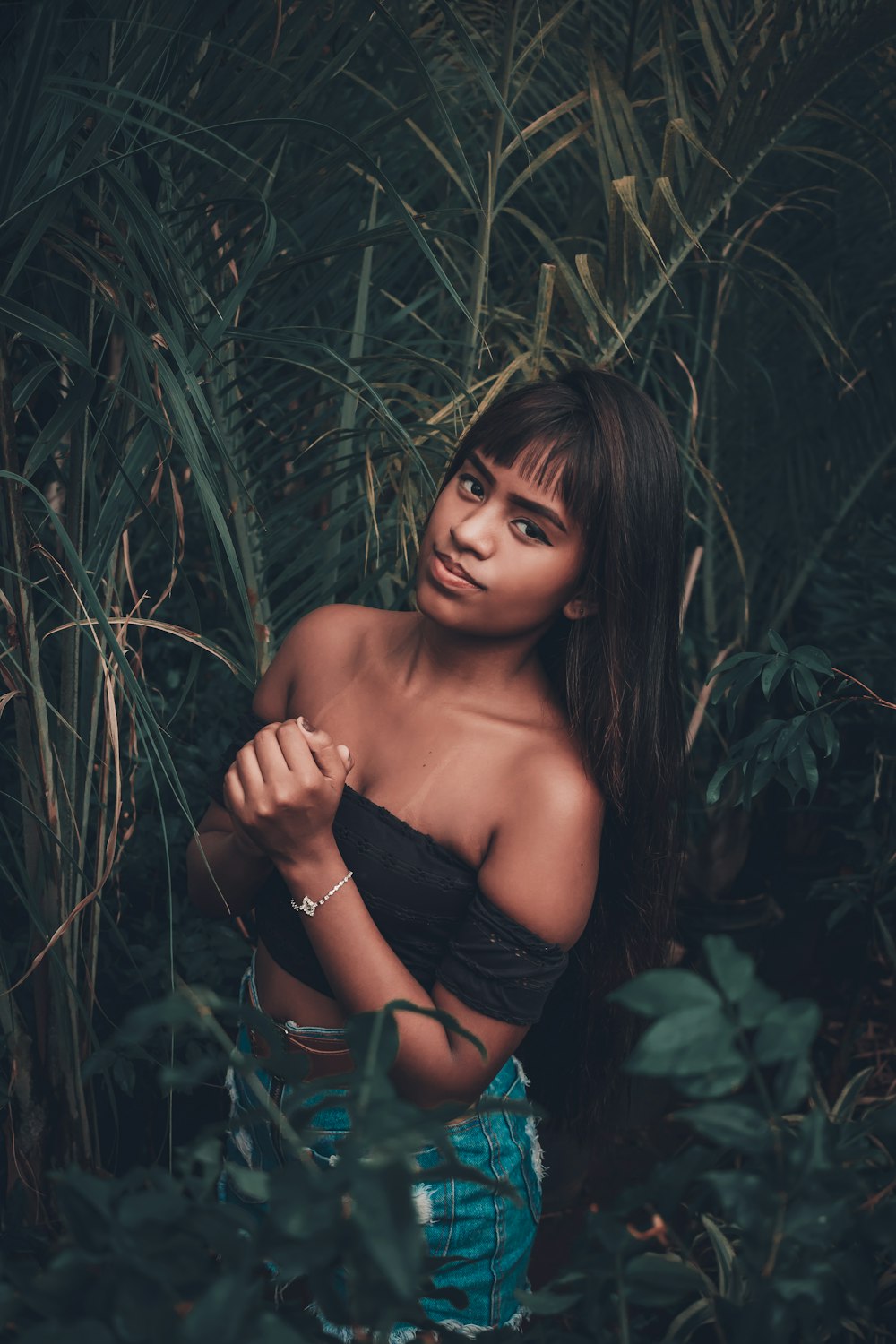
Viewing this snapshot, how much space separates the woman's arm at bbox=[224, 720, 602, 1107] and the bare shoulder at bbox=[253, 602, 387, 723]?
0.79 feet

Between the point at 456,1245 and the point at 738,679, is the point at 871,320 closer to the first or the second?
the point at 738,679

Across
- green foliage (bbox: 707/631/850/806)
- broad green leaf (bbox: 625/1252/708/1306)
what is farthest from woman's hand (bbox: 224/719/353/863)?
broad green leaf (bbox: 625/1252/708/1306)

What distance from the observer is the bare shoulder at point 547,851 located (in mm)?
967

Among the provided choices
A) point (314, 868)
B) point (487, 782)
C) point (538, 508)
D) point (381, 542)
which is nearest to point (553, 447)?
point (538, 508)

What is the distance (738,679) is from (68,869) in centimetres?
75

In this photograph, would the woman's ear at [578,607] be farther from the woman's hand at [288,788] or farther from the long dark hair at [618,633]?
the woman's hand at [288,788]

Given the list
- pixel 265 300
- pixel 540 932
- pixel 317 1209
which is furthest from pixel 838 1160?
pixel 265 300

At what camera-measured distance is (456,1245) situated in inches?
41.6

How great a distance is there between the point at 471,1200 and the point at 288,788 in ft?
1.54

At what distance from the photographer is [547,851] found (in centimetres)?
97

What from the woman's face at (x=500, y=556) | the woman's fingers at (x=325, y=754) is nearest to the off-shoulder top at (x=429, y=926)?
the woman's fingers at (x=325, y=754)

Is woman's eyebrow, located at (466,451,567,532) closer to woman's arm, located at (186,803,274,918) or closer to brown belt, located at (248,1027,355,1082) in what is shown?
woman's arm, located at (186,803,274,918)

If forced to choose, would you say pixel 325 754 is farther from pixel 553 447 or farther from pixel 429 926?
pixel 553 447

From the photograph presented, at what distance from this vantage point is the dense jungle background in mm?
475
